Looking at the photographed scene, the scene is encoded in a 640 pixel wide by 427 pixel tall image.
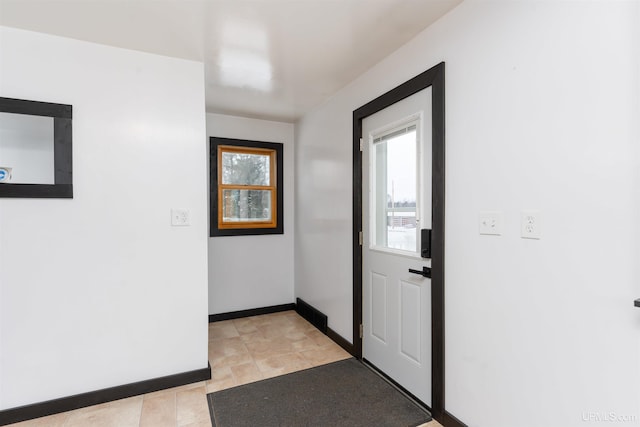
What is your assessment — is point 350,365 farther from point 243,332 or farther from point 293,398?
point 243,332

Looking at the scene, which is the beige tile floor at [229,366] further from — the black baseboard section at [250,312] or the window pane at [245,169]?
the window pane at [245,169]

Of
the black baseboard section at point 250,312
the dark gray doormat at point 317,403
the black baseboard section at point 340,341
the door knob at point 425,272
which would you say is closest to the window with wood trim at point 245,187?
the black baseboard section at point 250,312

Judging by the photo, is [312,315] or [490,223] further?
[312,315]

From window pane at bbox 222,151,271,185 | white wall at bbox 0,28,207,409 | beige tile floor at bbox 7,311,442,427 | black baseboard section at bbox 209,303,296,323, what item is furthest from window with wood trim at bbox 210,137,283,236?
white wall at bbox 0,28,207,409

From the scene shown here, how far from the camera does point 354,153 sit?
8.96 feet

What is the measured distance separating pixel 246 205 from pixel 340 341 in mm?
1860

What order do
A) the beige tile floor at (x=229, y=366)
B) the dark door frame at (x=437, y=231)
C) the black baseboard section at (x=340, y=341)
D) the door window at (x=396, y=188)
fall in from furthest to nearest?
the black baseboard section at (x=340, y=341) < the door window at (x=396, y=188) < the beige tile floor at (x=229, y=366) < the dark door frame at (x=437, y=231)

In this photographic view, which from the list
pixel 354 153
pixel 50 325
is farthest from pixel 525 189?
pixel 50 325

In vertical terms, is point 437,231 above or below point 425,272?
above

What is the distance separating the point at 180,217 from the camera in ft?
7.77

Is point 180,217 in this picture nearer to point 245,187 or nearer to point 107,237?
point 107,237

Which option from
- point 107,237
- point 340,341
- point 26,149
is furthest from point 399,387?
point 26,149

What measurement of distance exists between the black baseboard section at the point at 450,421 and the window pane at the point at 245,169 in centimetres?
295

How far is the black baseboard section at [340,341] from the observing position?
284 cm
